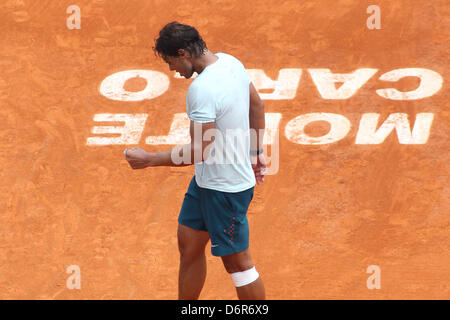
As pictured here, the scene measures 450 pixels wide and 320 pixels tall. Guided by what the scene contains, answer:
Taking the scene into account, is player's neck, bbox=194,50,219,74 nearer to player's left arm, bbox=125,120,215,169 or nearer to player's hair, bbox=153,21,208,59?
player's hair, bbox=153,21,208,59

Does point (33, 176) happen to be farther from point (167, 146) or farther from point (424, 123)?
point (424, 123)

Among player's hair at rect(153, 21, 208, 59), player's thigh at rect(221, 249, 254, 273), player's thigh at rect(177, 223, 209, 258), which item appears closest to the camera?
player's hair at rect(153, 21, 208, 59)

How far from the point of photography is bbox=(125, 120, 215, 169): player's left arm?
110 inches

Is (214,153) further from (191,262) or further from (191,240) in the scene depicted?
(191,262)

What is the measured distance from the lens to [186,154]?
289cm

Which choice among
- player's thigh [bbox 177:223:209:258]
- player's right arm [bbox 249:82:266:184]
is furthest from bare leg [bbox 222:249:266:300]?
player's right arm [bbox 249:82:266:184]

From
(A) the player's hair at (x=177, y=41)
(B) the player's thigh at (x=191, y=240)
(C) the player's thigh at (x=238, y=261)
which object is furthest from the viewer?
(B) the player's thigh at (x=191, y=240)

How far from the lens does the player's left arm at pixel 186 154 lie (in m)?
2.80

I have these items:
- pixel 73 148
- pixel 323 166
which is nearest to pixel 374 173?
pixel 323 166

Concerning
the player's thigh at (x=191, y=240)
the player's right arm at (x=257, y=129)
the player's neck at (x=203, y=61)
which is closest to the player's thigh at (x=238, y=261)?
the player's thigh at (x=191, y=240)

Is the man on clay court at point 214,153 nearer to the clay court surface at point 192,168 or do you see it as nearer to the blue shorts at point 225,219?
the blue shorts at point 225,219

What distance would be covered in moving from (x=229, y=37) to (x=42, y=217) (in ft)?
7.36

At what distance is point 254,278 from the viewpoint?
3.14 meters

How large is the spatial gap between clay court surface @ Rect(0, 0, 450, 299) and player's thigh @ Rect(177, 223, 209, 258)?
3.83ft
